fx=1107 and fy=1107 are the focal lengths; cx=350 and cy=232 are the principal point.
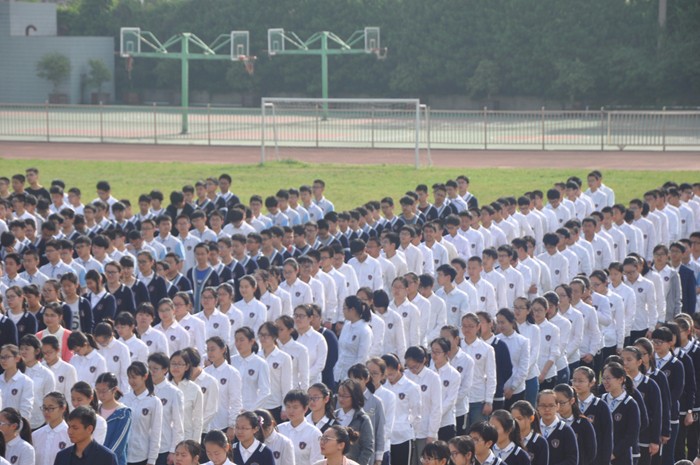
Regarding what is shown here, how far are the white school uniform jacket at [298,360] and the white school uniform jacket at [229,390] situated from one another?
89 cm

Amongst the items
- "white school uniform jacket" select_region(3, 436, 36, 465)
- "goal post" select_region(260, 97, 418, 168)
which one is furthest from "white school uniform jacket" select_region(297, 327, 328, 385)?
"goal post" select_region(260, 97, 418, 168)

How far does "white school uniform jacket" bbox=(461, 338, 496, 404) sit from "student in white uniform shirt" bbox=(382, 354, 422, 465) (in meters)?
1.05

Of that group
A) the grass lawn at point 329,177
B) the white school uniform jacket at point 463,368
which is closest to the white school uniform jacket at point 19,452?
the white school uniform jacket at point 463,368

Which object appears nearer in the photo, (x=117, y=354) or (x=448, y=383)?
(x=448, y=383)

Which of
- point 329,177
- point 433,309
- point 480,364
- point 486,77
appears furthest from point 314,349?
point 486,77

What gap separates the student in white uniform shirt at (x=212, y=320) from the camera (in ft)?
37.1

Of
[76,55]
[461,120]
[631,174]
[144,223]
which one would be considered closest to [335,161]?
[461,120]

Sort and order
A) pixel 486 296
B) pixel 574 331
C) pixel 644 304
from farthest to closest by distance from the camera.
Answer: pixel 644 304, pixel 486 296, pixel 574 331

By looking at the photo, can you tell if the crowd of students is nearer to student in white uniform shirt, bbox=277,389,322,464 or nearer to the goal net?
student in white uniform shirt, bbox=277,389,322,464

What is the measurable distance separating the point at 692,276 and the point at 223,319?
6569 millimetres

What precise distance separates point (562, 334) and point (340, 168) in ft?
67.3

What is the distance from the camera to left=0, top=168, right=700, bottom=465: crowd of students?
8.19 meters

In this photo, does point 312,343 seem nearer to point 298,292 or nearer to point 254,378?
point 254,378

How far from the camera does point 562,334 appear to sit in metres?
11.5
